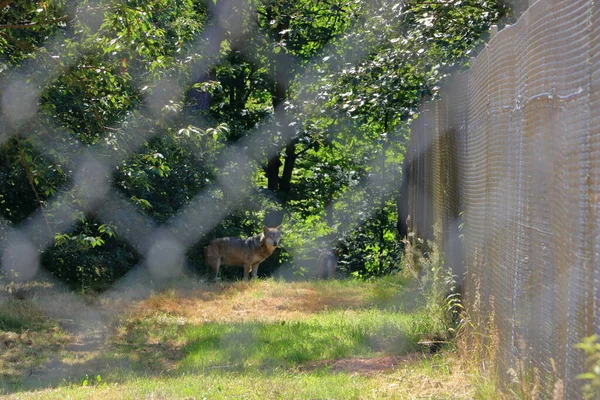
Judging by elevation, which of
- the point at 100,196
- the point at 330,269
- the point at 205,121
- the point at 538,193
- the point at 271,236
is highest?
the point at 205,121

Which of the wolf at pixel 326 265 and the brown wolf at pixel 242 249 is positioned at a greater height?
the brown wolf at pixel 242 249

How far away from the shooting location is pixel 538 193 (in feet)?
13.3

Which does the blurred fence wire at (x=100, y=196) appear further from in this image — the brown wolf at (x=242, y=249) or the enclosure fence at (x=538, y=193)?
the enclosure fence at (x=538, y=193)

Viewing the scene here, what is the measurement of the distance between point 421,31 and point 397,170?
13.4 meters

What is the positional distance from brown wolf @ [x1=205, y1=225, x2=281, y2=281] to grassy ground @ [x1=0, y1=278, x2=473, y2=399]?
12.8 feet

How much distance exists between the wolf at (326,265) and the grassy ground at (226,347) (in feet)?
25.8

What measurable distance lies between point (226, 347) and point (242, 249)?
934 centimetres

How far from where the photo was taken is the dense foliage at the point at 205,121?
1034 cm

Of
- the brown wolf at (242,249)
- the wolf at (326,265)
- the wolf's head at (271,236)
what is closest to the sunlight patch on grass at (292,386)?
the wolf's head at (271,236)

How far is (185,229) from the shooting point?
17.9 meters

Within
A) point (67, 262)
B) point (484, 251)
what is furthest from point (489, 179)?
point (67, 262)

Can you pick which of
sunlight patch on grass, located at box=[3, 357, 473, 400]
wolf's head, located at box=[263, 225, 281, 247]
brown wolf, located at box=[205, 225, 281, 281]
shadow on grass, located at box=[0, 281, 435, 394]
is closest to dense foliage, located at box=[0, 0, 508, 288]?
brown wolf, located at box=[205, 225, 281, 281]

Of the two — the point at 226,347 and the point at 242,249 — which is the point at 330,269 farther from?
the point at 226,347

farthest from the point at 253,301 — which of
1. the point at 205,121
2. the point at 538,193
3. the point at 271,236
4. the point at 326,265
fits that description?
the point at 538,193
